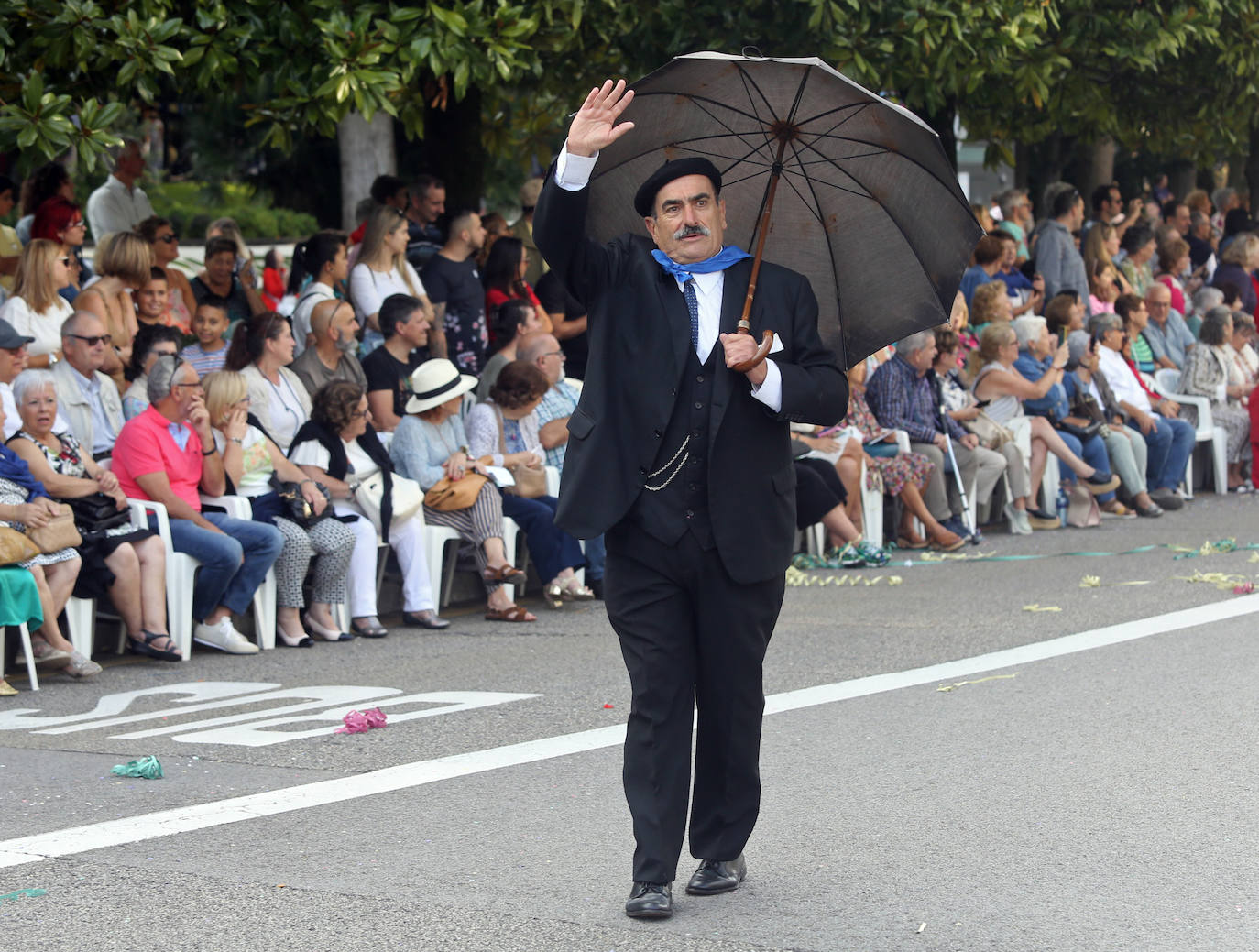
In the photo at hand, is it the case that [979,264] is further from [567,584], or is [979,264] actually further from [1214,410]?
[567,584]

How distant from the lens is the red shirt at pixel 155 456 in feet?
31.9

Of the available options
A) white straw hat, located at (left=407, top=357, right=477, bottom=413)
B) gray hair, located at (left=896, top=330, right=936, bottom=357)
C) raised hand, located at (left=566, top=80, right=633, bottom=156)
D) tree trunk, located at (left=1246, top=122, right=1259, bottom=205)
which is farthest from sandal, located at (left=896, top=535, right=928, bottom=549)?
tree trunk, located at (left=1246, top=122, right=1259, bottom=205)

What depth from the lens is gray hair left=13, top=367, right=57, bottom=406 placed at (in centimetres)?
921

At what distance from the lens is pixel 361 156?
67.4ft

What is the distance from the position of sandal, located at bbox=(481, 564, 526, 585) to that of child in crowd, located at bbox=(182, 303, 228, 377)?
6.64 feet

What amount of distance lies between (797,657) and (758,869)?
3.72 metres

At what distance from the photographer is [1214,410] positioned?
17.0 metres

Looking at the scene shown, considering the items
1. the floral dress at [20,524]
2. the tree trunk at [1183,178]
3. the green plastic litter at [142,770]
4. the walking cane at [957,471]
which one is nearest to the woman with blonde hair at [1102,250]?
the walking cane at [957,471]

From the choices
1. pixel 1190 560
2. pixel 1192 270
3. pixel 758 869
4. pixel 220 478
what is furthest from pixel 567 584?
pixel 1192 270

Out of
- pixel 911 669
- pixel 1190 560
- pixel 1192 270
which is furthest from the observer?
pixel 1192 270

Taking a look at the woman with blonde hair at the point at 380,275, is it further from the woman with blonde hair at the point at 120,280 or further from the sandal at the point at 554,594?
the sandal at the point at 554,594

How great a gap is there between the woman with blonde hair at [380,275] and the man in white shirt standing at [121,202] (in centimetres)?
196

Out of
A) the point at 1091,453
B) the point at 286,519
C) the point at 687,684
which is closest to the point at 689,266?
the point at 687,684

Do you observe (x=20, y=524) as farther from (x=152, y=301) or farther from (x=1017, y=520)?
(x=1017, y=520)
